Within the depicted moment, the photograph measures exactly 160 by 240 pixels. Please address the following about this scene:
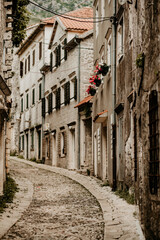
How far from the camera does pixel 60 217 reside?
387 inches

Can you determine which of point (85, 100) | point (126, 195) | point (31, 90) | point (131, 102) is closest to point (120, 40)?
point (131, 102)

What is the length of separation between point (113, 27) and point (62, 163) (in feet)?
40.3

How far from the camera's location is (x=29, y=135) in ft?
113

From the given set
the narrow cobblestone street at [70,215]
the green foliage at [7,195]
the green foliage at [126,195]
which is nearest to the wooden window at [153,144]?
the narrow cobblestone street at [70,215]

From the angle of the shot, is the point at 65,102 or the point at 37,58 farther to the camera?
the point at 37,58

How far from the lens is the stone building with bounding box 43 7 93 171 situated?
2286 cm

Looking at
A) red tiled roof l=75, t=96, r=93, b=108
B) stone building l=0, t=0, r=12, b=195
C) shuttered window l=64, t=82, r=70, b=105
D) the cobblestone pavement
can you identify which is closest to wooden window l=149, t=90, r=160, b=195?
the cobblestone pavement

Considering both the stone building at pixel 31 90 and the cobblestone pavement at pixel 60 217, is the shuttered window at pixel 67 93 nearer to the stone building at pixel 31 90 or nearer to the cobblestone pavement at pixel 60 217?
the stone building at pixel 31 90

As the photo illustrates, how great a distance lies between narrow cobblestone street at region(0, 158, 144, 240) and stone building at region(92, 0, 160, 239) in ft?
1.64

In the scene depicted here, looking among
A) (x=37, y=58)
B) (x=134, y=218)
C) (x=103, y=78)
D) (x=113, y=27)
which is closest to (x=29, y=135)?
(x=37, y=58)

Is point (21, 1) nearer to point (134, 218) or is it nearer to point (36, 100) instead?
point (134, 218)

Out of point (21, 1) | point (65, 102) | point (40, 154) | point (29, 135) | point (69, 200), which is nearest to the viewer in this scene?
point (69, 200)

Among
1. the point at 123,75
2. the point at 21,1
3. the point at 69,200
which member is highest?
the point at 21,1

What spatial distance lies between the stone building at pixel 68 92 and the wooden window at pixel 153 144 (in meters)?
14.3
